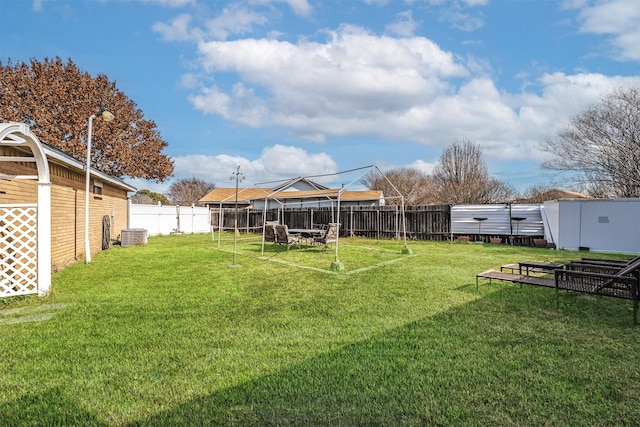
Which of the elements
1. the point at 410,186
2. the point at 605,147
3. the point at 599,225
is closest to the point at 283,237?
the point at 599,225

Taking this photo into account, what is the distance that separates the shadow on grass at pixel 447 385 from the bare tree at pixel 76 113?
22019mm

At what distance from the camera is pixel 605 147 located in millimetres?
17391

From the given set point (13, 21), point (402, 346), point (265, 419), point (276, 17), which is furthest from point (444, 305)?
point (13, 21)

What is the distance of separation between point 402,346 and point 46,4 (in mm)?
11625

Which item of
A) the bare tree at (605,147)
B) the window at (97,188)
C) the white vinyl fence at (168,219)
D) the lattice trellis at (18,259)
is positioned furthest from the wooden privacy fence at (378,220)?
the lattice trellis at (18,259)

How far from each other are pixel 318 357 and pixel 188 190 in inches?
2024

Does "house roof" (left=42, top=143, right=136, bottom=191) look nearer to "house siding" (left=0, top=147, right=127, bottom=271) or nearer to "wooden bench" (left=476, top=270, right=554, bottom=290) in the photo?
"house siding" (left=0, top=147, right=127, bottom=271)

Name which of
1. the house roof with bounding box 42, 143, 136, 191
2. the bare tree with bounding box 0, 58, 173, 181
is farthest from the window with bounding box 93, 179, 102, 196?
the bare tree with bounding box 0, 58, 173, 181

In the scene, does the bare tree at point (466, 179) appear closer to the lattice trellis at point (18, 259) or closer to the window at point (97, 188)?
the window at point (97, 188)

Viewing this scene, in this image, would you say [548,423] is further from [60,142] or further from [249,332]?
[60,142]

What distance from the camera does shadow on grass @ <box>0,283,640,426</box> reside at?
218 cm

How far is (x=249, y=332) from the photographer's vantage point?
12.4 ft

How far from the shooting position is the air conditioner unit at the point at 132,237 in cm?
1362

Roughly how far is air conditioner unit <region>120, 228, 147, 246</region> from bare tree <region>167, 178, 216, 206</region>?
36.4 meters
